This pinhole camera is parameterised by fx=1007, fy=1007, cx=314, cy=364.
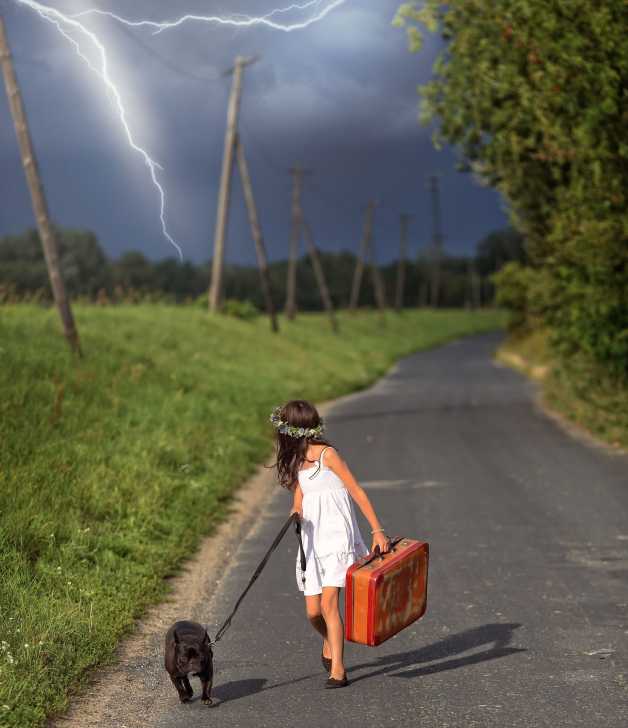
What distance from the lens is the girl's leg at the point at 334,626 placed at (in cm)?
561

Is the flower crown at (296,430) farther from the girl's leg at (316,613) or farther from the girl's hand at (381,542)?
the girl's leg at (316,613)

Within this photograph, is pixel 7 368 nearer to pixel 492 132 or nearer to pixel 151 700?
pixel 151 700

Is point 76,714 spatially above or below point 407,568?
below

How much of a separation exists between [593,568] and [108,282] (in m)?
62.5

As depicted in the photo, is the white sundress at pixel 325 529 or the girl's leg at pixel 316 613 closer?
the white sundress at pixel 325 529

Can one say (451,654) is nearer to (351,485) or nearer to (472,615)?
(472,615)

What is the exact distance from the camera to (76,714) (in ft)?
17.6

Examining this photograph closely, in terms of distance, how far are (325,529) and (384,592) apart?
0.49m

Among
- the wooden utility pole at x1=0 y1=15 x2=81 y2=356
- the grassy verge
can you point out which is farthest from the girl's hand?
the wooden utility pole at x1=0 y1=15 x2=81 y2=356

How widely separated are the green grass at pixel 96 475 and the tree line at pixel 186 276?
2.50m

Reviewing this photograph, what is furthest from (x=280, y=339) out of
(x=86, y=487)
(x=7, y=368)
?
(x=86, y=487)

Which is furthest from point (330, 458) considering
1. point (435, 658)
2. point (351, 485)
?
point (435, 658)

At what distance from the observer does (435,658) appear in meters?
6.20

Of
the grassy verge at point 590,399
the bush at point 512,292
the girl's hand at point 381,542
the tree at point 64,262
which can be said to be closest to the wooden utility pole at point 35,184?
the grassy verge at point 590,399
